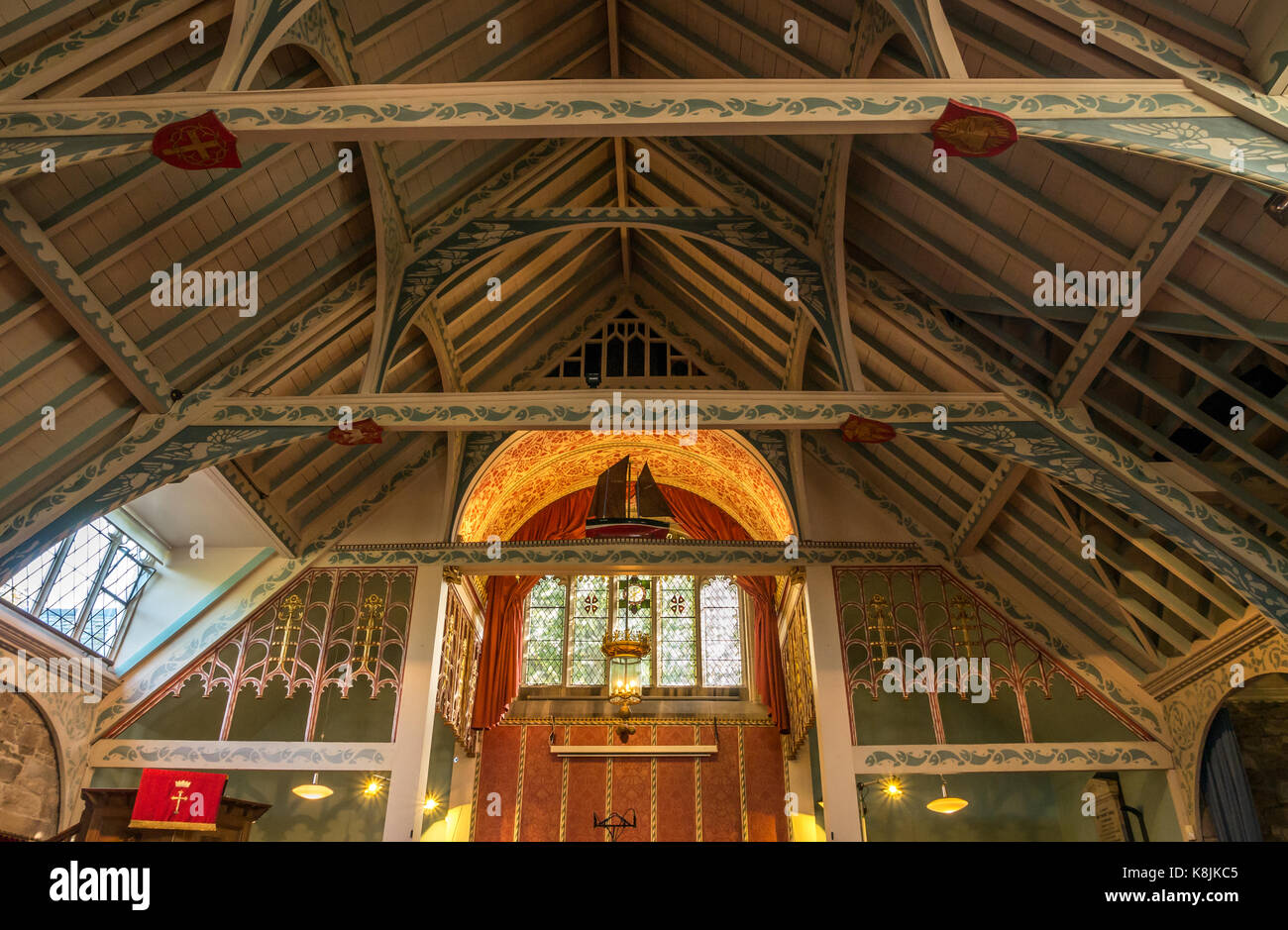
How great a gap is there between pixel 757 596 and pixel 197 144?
33.4 ft

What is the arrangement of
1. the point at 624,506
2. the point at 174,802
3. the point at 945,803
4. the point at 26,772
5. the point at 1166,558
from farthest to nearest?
1. the point at 624,506
2. the point at 945,803
3. the point at 26,772
4. the point at 1166,558
5. the point at 174,802

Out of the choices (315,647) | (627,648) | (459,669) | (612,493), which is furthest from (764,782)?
(315,647)

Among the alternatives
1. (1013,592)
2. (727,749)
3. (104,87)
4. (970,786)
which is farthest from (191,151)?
(727,749)

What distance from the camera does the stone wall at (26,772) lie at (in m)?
8.16

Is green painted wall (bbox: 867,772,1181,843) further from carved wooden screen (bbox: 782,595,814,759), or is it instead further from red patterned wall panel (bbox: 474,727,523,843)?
red patterned wall panel (bbox: 474,727,523,843)

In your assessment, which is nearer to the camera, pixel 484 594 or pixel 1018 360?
pixel 1018 360

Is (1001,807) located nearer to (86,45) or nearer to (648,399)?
(648,399)

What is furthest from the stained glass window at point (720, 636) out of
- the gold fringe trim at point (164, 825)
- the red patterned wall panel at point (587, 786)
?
the gold fringe trim at point (164, 825)

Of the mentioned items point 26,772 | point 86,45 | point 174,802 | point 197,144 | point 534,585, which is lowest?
point 174,802

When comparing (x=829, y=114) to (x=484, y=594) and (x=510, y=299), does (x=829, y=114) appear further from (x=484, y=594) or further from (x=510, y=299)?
(x=484, y=594)

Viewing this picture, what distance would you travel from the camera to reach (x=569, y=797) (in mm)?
13172

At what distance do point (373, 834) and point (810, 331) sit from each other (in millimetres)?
6766

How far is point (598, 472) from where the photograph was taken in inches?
543

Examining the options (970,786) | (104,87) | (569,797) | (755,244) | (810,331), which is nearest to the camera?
(104,87)
